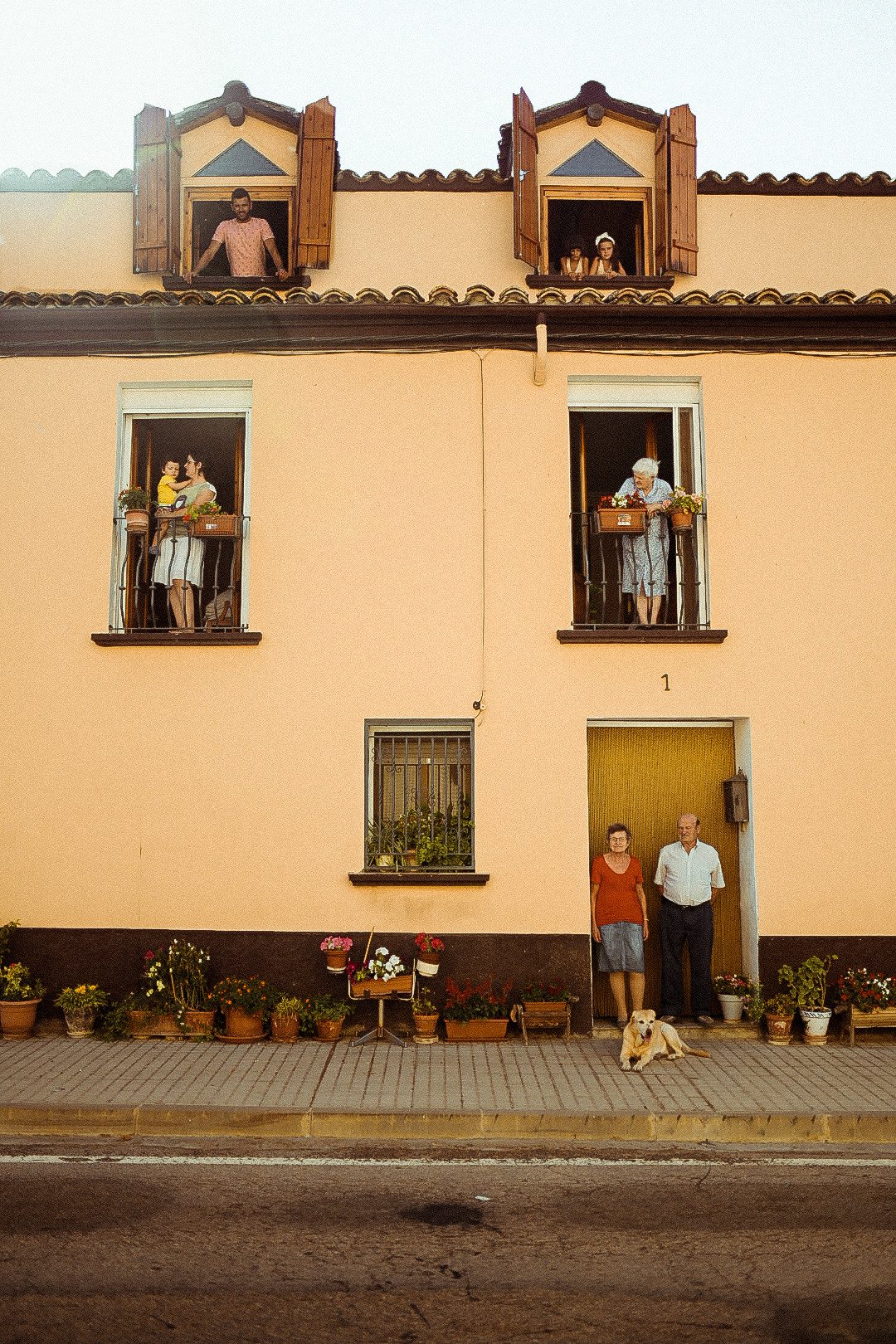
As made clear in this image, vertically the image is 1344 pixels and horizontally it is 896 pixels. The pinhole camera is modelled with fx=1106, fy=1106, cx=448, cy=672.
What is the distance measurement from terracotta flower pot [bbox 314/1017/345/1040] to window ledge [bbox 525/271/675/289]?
738cm

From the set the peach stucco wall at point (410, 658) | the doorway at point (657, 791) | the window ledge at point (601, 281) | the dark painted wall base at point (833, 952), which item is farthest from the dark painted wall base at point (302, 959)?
the window ledge at point (601, 281)

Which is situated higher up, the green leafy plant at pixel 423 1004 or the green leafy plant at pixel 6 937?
the green leafy plant at pixel 6 937

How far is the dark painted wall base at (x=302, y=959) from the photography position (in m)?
9.05

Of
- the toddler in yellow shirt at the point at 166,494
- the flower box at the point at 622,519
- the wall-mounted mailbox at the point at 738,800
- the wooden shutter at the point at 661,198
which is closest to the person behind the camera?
the wall-mounted mailbox at the point at 738,800

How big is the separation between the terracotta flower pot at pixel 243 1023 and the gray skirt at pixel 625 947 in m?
2.86

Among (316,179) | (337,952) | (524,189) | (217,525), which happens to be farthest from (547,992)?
(316,179)

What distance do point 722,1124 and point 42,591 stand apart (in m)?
6.84

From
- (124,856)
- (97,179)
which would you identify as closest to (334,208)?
(97,179)

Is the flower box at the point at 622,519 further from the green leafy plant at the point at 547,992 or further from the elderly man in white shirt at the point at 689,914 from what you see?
the green leafy plant at the point at 547,992

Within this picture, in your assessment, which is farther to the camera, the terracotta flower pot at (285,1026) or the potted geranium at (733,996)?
the potted geranium at (733,996)

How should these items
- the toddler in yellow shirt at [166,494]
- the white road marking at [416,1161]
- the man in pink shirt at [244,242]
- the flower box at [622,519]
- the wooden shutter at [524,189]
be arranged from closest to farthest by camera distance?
1. the white road marking at [416,1161]
2. the flower box at [622,519]
3. the toddler in yellow shirt at [166,494]
4. the wooden shutter at [524,189]
5. the man in pink shirt at [244,242]

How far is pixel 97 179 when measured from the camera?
11.8m

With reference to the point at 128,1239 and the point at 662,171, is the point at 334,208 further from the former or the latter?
the point at 128,1239

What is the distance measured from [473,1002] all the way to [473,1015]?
104mm
